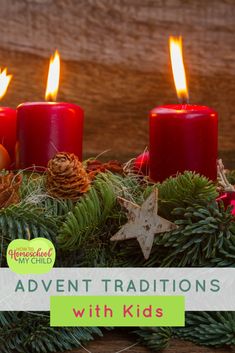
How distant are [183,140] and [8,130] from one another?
24 centimetres

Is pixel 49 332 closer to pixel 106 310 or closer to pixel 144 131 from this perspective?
pixel 106 310

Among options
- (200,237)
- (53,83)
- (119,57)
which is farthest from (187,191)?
(119,57)

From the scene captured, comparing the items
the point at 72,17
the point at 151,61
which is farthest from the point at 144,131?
the point at 72,17

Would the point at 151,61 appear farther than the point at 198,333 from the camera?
Yes

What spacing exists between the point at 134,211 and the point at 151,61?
0.56m

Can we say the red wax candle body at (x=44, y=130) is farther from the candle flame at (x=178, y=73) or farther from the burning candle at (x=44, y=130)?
the candle flame at (x=178, y=73)

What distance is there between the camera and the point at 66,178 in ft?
1.95

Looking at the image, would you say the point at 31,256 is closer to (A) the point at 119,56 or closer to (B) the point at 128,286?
Result: (B) the point at 128,286

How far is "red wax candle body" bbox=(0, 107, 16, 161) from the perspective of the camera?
762mm

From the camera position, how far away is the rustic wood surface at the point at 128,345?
1.74 ft

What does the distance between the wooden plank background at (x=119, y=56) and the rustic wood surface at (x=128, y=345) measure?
54cm

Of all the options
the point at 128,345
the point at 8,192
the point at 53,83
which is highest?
the point at 53,83

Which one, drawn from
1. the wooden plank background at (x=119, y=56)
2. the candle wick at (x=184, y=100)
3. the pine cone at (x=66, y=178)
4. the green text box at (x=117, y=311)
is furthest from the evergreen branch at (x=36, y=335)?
the wooden plank background at (x=119, y=56)

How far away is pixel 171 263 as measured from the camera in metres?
0.56
